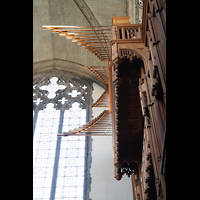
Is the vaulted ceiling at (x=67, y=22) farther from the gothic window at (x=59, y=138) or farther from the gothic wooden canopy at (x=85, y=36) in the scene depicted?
the gothic wooden canopy at (x=85, y=36)

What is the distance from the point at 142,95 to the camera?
5035mm

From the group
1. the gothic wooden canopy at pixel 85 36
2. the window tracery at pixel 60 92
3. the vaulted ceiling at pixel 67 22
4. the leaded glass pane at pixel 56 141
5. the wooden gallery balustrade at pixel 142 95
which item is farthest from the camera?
the vaulted ceiling at pixel 67 22

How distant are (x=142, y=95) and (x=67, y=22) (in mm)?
11552

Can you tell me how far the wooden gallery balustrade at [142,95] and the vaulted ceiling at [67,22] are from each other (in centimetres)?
859

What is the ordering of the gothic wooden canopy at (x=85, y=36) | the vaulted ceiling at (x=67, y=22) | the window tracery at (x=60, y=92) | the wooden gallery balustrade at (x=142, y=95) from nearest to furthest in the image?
the wooden gallery balustrade at (x=142, y=95) < the gothic wooden canopy at (x=85, y=36) < the window tracery at (x=60, y=92) < the vaulted ceiling at (x=67, y=22)

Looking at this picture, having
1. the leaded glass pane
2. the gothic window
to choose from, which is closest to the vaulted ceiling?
the gothic window

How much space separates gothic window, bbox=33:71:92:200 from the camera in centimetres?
1135

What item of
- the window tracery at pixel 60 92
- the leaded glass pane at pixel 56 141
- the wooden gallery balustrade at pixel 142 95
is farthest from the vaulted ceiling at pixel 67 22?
the wooden gallery balustrade at pixel 142 95

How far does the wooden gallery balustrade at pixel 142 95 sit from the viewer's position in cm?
359

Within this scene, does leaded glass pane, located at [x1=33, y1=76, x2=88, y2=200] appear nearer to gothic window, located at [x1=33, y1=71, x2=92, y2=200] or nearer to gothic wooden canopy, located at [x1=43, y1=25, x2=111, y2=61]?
gothic window, located at [x1=33, y1=71, x2=92, y2=200]

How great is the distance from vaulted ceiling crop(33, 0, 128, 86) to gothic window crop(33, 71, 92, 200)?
2.74 ft
